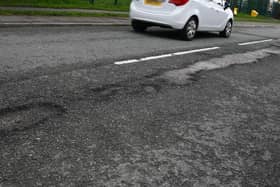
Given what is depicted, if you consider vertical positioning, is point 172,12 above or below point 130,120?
above

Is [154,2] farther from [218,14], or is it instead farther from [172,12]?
[218,14]

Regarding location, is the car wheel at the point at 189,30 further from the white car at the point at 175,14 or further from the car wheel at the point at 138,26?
the car wheel at the point at 138,26

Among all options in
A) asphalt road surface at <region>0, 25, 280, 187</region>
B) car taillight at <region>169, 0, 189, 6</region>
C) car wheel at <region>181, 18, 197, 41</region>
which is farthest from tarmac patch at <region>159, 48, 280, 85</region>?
car taillight at <region>169, 0, 189, 6</region>

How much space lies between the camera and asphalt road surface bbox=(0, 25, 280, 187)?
281 centimetres

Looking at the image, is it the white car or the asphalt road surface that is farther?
the white car

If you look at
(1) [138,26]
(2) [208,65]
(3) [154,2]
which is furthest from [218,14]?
(2) [208,65]

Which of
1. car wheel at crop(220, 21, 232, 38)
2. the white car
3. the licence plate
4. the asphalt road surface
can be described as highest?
the licence plate

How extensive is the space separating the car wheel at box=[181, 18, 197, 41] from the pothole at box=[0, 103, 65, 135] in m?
7.32

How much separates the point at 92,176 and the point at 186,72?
13.7 ft

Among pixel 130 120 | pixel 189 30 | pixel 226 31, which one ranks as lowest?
pixel 130 120

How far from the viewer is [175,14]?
33.6 ft

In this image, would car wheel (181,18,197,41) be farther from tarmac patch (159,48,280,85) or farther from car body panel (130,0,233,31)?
tarmac patch (159,48,280,85)

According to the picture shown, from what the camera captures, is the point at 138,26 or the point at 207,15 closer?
the point at 207,15

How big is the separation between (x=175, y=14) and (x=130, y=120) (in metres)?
6.94
